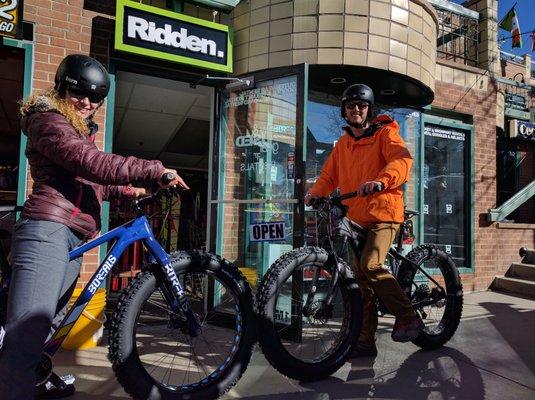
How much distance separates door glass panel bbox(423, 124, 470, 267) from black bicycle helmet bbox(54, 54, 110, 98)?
17.3ft

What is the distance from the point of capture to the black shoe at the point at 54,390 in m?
2.61

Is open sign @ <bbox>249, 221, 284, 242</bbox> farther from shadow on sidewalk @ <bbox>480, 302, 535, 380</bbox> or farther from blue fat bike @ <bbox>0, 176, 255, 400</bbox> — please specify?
shadow on sidewalk @ <bbox>480, 302, 535, 380</bbox>

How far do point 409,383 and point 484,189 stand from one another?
4.77 meters

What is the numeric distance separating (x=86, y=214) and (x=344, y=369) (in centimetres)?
212

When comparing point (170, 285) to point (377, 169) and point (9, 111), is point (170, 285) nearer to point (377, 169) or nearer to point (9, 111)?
point (377, 169)

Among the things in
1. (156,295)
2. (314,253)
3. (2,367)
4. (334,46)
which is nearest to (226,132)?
(334,46)

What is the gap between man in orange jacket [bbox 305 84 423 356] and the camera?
10.5 feet

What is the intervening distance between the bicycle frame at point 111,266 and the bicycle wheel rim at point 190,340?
75 mm

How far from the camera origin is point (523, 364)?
3459mm

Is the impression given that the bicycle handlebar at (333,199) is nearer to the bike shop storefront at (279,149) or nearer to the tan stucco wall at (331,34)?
the bike shop storefront at (279,149)

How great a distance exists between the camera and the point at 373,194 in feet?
10.7

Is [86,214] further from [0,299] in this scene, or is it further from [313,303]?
[313,303]

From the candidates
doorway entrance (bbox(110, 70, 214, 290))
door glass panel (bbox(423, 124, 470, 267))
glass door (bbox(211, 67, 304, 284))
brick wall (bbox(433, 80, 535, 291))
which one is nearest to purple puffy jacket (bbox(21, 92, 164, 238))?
doorway entrance (bbox(110, 70, 214, 290))

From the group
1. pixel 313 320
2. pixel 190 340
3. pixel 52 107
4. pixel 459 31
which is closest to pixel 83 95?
pixel 52 107
